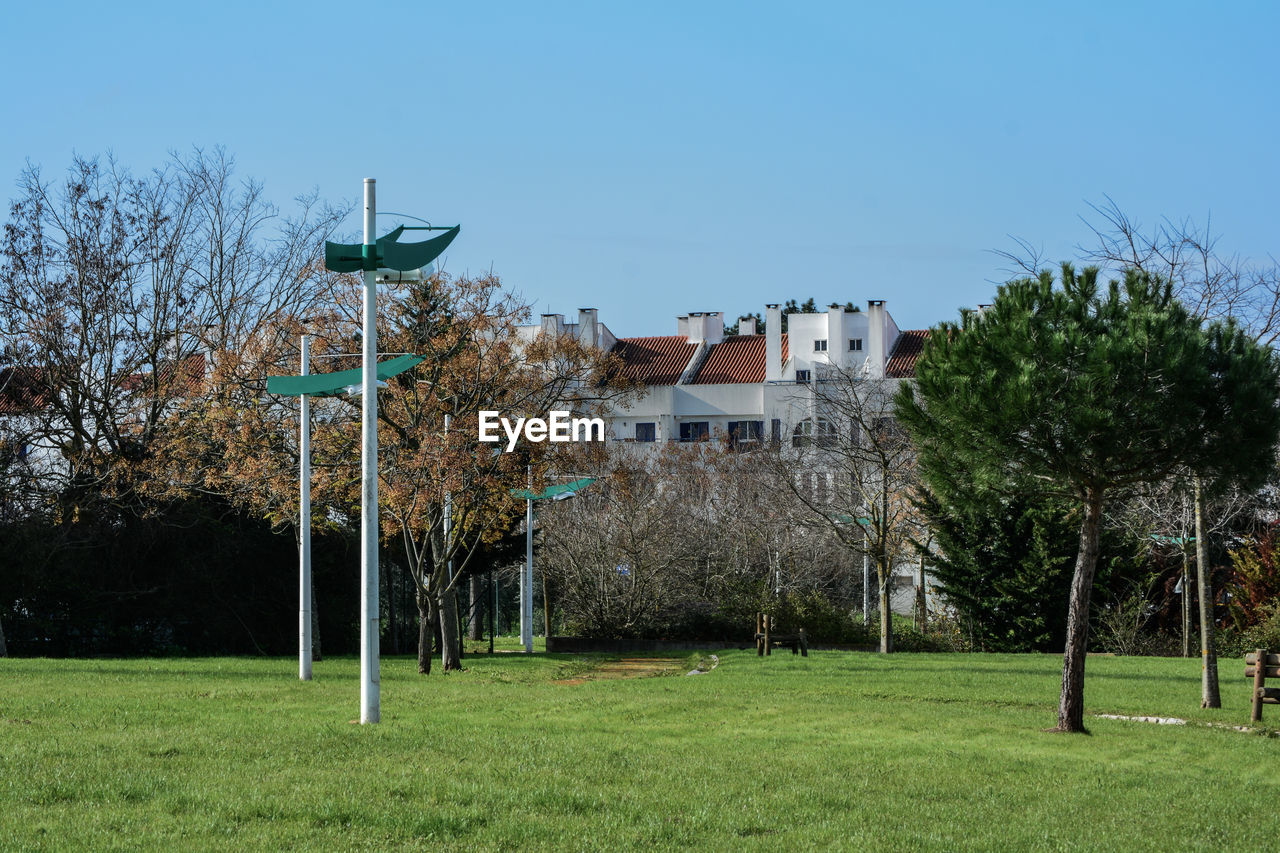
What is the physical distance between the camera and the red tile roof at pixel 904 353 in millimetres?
66562

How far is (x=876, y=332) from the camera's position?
69.3 m

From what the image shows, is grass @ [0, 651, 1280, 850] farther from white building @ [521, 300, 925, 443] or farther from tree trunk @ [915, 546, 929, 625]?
white building @ [521, 300, 925, 443]

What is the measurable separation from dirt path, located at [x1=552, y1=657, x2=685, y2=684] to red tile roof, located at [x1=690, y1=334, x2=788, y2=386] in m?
40.0

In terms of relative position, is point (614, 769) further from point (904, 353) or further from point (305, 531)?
point (904, 353)

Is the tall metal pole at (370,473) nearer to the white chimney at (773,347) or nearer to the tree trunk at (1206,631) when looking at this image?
the tree trunk at (1206,631)

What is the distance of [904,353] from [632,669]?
4727 centimetres

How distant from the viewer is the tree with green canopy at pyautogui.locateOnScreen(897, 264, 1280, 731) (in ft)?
43.0

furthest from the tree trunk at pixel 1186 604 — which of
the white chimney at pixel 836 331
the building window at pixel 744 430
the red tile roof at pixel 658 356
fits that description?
the red tile roof at pixel 658 356

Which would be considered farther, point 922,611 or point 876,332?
point 876,332

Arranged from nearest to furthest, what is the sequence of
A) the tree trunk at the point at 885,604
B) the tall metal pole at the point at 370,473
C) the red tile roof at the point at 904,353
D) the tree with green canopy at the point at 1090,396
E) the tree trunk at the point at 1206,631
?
the tree with green canopy at the point at 1090,396 < the tall metal pole at the point at 370,473 < the tree trunk at the point at 1206,631 < the tree trunk at the point at 885,604 < the red tile roof at the point at 904,353

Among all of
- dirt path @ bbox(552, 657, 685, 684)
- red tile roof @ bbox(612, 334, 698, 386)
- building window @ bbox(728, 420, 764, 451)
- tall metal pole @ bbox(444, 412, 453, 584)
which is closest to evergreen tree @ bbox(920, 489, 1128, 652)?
dirt path @ bbox(552, 657, 685, 684)

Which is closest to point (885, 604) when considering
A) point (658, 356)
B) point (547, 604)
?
point (547, 604)

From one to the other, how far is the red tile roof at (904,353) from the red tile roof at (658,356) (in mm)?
11903

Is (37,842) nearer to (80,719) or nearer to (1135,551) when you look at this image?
(80,719)
